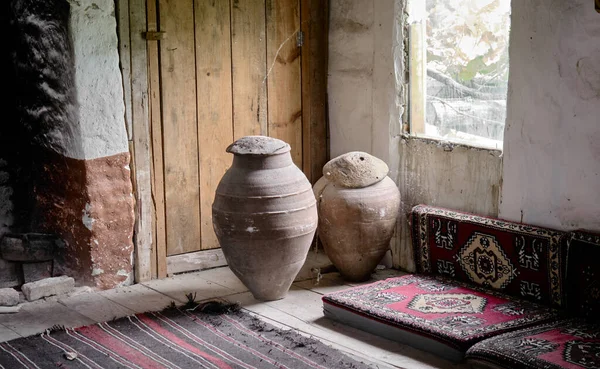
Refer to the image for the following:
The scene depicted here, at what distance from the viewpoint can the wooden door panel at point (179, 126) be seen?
15.7 feet

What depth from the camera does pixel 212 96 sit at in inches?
196

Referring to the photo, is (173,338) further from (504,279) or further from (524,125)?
(524,125)

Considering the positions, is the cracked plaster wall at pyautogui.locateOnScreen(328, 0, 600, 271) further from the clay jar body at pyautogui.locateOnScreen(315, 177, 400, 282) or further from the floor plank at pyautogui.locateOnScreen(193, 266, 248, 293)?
the floor plank at pyautogui.locateOnScreen(193, 266, 248, 293)

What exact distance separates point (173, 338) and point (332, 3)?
2537mm

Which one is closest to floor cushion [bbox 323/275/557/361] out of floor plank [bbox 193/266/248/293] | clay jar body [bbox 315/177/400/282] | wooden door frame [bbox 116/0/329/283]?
clay jar body [bbox 315/177/400/282]

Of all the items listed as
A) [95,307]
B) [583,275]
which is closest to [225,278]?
[95,307]

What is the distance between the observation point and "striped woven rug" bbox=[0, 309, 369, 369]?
3.56 metres

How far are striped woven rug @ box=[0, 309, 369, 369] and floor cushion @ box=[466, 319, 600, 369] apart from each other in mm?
543

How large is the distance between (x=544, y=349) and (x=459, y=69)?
1786 millimetres

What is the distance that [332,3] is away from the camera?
534 cm

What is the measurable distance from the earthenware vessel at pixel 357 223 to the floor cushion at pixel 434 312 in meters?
0.32

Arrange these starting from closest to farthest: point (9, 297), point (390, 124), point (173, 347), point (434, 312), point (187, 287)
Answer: point (173, 347)
point (434, 312)
point (9, 297)
point (187, 287)
point (390, 124)

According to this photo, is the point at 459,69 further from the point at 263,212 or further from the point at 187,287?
the point at 187,287

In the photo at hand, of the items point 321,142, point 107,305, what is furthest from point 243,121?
point 107,305
